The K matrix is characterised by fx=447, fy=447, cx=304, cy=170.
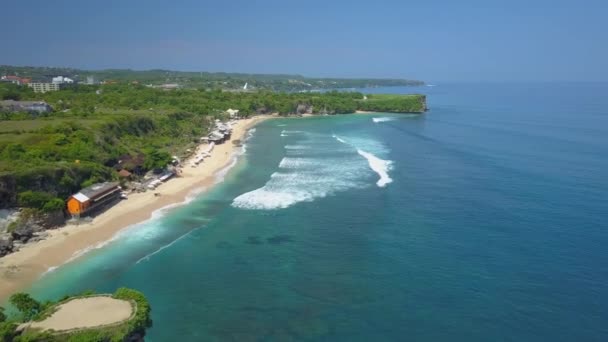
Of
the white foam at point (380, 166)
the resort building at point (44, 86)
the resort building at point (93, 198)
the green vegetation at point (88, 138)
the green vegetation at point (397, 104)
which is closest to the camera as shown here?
the green vegetation at point (88, 138)

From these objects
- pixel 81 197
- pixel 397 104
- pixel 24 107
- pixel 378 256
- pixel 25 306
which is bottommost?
pixel 378 256

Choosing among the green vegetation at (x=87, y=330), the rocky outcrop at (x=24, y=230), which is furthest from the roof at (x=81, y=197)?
the green vegetation at (x=87, y=330)

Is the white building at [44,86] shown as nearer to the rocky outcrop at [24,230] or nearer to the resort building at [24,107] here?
the resort building at [24,107]

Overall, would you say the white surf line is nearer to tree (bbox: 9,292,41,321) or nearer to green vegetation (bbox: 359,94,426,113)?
tree (bbox: 9,292,41,321)

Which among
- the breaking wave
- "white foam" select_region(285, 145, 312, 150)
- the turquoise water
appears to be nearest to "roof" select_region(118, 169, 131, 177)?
the turquoise water

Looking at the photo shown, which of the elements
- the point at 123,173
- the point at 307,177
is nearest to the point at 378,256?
the point at 307,177

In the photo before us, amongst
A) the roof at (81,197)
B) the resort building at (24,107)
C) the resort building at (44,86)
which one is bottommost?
the roof at (81,197)

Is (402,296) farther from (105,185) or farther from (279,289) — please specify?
(105,185)

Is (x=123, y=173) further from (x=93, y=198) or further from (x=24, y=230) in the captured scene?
(x=24, y=230)
